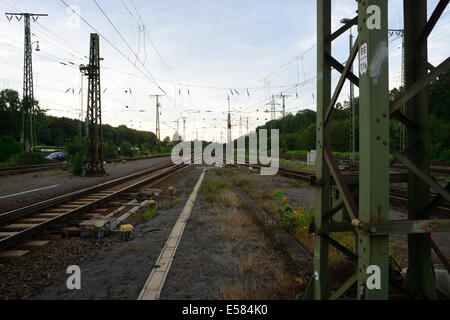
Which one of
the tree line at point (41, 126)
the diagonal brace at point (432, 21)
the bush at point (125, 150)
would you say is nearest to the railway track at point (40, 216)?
the diagonal brace at point (432, 21)

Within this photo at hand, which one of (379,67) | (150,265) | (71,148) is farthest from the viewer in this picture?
(71,148)

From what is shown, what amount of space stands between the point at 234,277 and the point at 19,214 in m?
6.28

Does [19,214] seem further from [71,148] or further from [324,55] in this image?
[71,148]

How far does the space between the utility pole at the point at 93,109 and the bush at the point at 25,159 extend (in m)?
11.6

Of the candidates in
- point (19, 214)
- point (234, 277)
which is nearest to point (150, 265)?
point (234, 277)

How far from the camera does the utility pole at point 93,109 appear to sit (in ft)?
54.4

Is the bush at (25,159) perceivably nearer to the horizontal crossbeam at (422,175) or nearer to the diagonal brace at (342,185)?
the diagonal brace at (342,185)

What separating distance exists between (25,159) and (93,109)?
13.1 meters

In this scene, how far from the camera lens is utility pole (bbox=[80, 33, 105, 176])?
16594 mm

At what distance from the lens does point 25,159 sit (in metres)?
24.8

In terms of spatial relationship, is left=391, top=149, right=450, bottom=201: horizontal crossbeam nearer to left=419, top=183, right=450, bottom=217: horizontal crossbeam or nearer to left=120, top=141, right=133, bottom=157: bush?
left=419, top=183, right=450, bottom=217: horizontal crossbeam

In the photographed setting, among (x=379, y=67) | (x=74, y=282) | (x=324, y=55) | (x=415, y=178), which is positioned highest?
(x=324, y=55)

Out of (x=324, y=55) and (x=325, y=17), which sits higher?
(x=325, y=17)

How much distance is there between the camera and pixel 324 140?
2.58m
